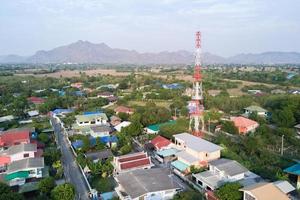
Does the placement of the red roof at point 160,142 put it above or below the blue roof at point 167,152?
above

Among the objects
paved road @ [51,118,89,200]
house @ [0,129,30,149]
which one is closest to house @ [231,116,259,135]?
paved road @ [51,118,89,200]

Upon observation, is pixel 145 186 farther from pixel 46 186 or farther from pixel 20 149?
pixel 20 149

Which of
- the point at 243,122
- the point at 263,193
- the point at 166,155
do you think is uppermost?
the point at 263,193

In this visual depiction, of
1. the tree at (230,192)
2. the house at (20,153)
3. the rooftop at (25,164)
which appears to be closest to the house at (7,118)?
the house at (20,153)

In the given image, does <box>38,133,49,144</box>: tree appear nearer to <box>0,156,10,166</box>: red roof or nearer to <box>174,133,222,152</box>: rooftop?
<box>0,156,10,166</box>: red roof

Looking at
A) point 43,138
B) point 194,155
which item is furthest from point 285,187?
point 43,138

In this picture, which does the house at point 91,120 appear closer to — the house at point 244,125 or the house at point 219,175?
the house at point 244,125
